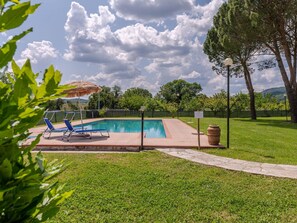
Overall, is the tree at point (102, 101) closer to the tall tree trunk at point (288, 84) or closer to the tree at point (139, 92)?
the tree at point (139, 92)

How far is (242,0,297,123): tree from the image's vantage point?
17.8 metres

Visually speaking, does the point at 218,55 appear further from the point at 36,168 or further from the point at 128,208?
the point at 36,168

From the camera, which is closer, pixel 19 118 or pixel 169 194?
pixel 19 118

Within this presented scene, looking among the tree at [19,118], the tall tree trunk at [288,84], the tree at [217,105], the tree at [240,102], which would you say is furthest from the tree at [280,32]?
the tree at [19,118]

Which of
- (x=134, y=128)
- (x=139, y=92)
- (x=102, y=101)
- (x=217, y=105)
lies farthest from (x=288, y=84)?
(x=139, y=92)

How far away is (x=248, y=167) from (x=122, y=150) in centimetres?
390

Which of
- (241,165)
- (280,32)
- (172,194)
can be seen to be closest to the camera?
(172,194)

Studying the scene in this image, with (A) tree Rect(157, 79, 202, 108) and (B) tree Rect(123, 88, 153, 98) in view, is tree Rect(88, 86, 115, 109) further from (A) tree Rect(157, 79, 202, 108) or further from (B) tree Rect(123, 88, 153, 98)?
(A) tree Rect(157, 79, 202, 108)

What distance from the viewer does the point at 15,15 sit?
0.84 meters

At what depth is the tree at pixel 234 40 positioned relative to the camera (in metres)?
19.4

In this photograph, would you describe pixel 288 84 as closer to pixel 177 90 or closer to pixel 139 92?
pixel 177 90

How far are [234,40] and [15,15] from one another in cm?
2164

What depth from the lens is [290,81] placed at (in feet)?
65.4

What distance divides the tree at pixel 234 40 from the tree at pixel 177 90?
39.5m
